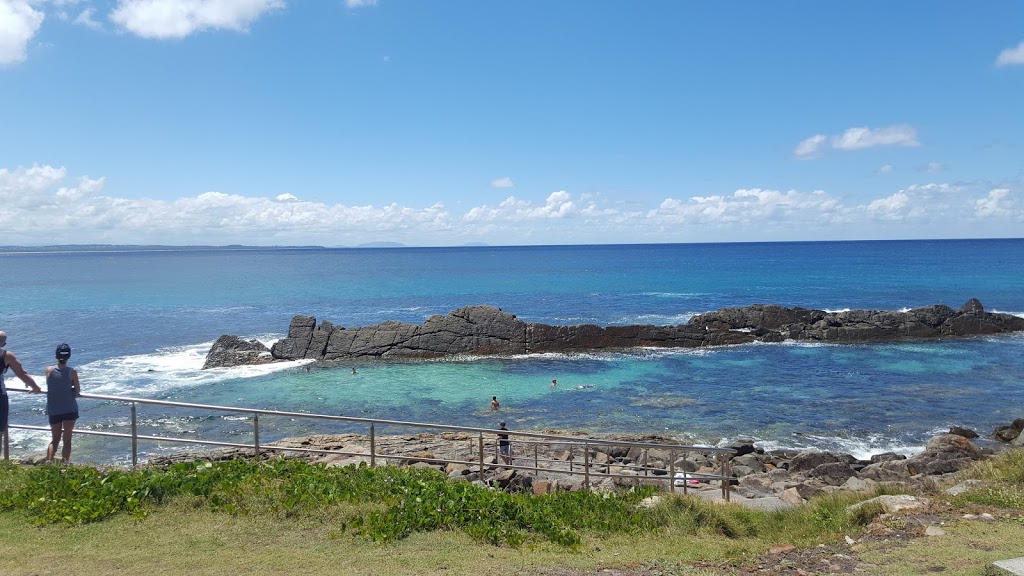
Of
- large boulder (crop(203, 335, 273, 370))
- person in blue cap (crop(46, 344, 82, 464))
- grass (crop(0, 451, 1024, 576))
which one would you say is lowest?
large boulder (crop(203, 335, 273, 370))

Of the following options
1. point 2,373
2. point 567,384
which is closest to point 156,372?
point 567,384

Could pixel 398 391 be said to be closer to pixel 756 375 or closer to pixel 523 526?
pixel 756 375

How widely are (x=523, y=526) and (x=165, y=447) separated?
56.3 feet

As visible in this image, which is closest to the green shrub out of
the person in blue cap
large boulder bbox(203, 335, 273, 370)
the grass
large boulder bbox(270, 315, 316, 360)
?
the grass

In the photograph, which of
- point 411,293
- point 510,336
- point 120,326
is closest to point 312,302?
point 411,293

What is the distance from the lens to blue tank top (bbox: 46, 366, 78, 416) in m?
9.38

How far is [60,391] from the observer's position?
945cm

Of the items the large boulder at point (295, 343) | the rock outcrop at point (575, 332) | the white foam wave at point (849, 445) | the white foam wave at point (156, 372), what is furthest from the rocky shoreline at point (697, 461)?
the large boulder at point (295, 343)

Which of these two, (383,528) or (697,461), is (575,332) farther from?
(383,528)

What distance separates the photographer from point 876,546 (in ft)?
23.7

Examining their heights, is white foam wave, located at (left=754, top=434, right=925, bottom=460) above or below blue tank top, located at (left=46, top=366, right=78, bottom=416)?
below

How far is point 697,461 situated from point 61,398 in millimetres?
15287

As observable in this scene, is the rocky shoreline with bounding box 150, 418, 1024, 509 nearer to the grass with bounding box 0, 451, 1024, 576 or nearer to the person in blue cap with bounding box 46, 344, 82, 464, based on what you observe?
the person in blue cap with bounding box 46, 344, 82, 464

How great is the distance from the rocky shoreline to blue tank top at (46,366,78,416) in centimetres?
422
